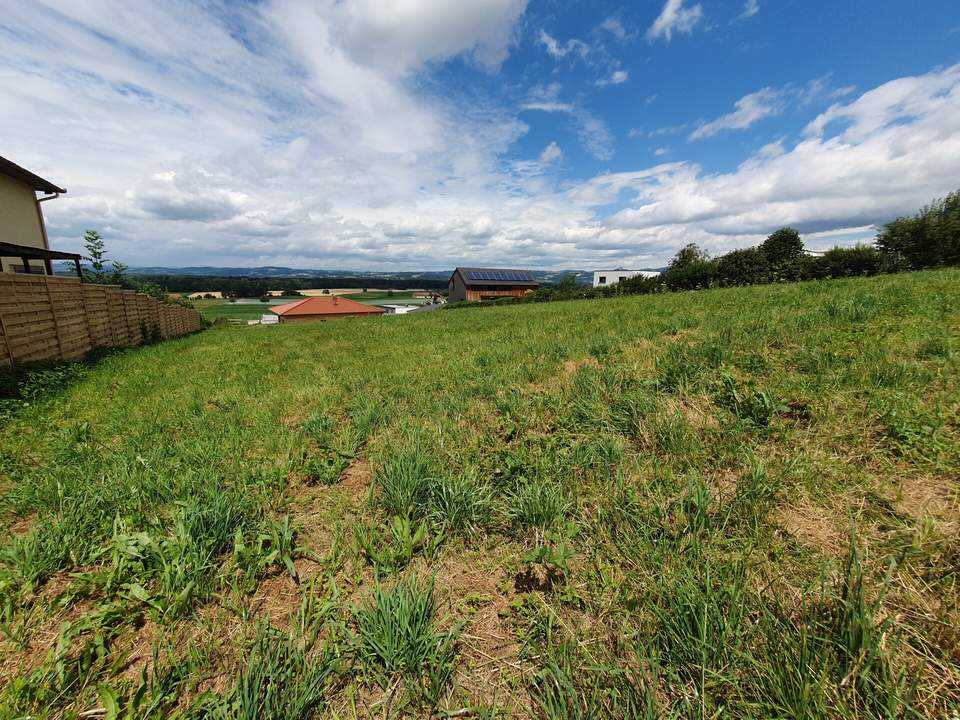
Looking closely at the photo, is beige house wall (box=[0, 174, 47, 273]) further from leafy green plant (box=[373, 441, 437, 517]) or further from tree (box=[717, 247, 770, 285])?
tree (box=[717, 247, 770, 285])

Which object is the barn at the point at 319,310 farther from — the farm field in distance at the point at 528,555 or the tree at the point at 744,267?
the farm field in distance at the point at 528,555

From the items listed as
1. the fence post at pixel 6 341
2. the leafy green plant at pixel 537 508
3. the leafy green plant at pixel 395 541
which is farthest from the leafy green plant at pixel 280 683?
the fence post at pixel 6 341

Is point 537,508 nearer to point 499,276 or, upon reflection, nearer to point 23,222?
point 23,222

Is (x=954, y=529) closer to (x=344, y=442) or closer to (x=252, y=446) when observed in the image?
(x=344, y=442)

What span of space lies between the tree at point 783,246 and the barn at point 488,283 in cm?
3330

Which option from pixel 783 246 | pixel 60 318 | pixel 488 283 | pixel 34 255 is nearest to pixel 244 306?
pixel 488 283

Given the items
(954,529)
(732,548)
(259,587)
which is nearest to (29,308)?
(259,587)

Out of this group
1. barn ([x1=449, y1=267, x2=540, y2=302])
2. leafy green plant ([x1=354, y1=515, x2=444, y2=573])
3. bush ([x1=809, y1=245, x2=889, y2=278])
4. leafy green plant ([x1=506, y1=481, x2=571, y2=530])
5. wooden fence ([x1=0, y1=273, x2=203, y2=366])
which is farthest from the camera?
barn ([x1=449, y1=267, x2=540, y2=302])

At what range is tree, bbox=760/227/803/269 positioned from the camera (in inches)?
1537

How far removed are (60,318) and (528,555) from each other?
14.2m

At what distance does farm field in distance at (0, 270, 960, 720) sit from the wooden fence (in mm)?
6627

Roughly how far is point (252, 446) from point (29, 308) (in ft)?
31.9

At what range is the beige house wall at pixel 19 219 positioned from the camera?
1716 cm

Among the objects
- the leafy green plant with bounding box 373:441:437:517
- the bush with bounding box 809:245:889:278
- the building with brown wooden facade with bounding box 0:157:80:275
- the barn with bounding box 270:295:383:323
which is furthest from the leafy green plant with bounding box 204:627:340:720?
the barn with bounding box 270:295:383:323
